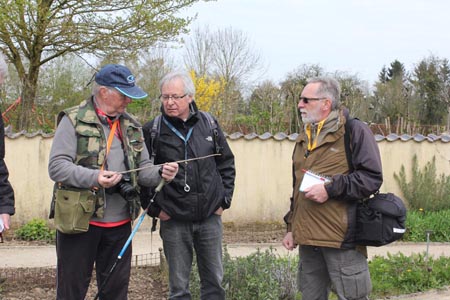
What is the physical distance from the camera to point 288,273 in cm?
496

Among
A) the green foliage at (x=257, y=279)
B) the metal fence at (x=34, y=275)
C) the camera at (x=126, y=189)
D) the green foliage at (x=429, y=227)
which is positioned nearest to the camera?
the camera at (x=126, y=189)

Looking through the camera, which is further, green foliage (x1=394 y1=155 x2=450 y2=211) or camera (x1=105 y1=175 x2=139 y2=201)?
green foliage (x1=394 y1=155 x2=450 y2=211)

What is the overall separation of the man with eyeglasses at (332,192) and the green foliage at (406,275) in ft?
6.69

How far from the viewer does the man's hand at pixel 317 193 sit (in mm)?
3375

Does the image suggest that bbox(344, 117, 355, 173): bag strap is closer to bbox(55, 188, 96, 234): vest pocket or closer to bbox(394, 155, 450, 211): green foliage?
bbox(55, 188, 96, 234): vest pocket

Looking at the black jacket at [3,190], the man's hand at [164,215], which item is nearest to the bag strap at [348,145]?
the man's hand at [164,215]

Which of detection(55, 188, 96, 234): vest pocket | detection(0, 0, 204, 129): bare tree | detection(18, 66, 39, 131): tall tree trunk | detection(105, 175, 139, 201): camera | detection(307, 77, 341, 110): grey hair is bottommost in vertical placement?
detection(55, 188, 96, 234): vest pocket

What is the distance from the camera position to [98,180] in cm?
316

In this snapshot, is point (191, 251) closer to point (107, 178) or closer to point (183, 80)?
point (107, 178)

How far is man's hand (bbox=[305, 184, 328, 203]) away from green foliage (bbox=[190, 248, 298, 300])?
1.39 metres

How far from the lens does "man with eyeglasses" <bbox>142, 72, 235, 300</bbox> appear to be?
3.76 m

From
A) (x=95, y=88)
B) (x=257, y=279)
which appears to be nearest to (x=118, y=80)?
(x=95, y=88)

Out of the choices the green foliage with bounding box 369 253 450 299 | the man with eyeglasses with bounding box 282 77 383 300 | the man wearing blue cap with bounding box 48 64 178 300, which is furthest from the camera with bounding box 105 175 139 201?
the green foliage with bounding box 369 253 450 299

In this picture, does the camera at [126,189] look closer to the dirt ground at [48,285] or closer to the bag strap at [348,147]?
the bag strap at [348,147]
